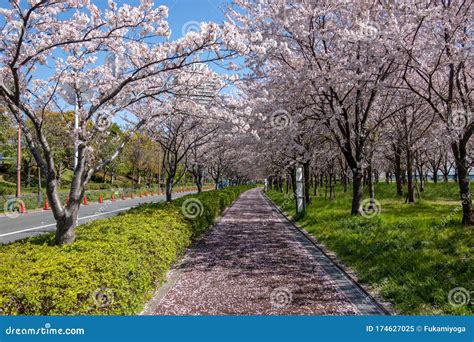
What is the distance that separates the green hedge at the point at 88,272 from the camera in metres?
3.56

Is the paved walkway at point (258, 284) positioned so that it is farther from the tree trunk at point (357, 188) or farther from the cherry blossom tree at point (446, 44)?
the cherry blossom tree at point (446, 44)

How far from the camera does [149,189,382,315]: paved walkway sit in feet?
18.4

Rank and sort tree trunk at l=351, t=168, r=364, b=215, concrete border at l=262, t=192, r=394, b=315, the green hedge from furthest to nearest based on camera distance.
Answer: tree trunk at l=351, t=168, r=364, b=215, concrete border at l=262, t=192, r=394, b=315, the green hedge

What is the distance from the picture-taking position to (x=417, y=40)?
10.2 m

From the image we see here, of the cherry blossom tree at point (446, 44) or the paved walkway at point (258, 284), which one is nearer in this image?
the paved walkway at point (258, 284)

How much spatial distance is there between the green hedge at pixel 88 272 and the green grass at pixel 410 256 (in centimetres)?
393

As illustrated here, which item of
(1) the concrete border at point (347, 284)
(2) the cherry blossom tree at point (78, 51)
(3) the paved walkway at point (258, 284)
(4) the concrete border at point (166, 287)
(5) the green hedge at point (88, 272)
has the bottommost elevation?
(1) the concrete border at point (347, 284)

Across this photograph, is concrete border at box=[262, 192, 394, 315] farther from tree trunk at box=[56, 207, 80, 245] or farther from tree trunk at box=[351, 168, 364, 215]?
tree trunk at box=[56, 207, 80, 245]

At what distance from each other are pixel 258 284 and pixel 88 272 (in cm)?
354

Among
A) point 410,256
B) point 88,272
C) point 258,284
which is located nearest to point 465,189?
point 410,256

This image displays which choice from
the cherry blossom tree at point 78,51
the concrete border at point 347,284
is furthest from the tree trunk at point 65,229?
the concrete border at point 347,284

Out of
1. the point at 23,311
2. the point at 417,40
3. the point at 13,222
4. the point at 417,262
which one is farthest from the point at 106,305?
the point at 13,222

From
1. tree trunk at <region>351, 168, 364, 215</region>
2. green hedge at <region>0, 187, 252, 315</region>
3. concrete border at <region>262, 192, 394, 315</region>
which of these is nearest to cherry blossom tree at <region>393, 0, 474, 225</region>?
tree trunk at <region>351, 168, 364, 215</region>

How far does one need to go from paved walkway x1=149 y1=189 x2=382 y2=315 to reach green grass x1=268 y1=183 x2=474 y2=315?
1.62ft
